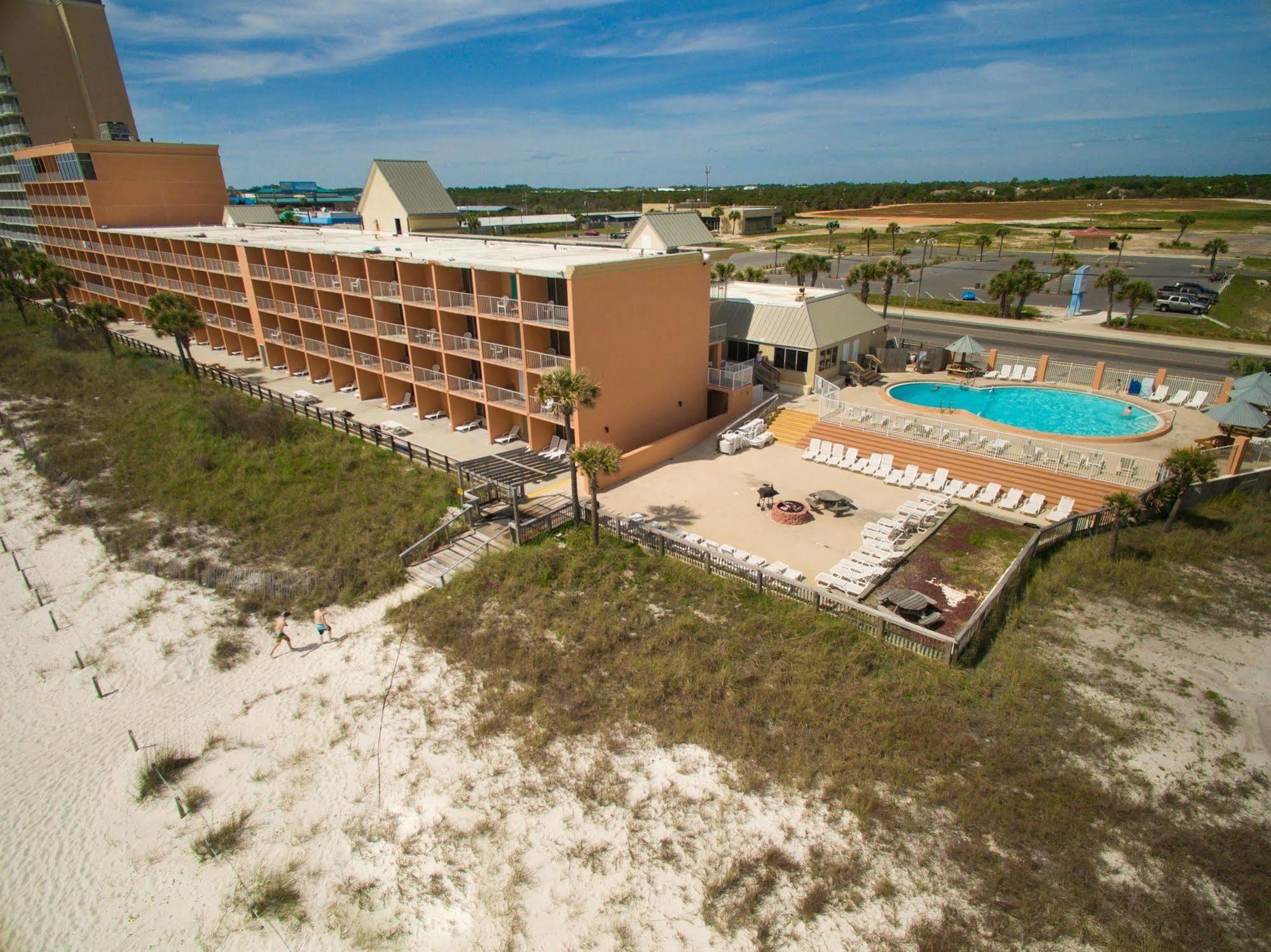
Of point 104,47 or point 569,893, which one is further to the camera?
point 104,47

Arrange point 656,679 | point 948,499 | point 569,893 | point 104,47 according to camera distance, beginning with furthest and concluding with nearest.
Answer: point 104,47, point 948,499, point 656,679, point 569,893

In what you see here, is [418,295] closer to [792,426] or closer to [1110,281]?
[792,426]

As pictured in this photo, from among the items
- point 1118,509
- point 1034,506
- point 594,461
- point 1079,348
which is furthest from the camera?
point 1079,348

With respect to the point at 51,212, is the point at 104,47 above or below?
above

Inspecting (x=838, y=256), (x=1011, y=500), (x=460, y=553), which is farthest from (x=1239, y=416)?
(x=838, y=256)

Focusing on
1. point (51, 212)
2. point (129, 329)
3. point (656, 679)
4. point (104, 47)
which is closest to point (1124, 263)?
point (656, 679)

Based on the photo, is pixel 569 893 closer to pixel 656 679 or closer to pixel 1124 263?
pixel 656 679
